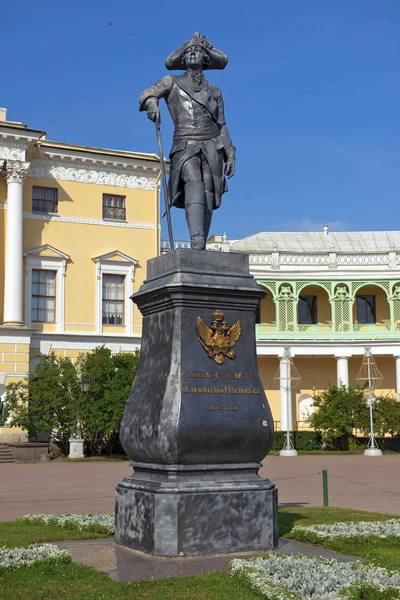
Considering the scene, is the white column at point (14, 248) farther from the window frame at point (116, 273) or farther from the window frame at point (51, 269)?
the window frame at point (116, 273)

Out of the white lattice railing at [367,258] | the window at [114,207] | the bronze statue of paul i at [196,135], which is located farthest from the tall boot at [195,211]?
the white lattice railing at [367,258]

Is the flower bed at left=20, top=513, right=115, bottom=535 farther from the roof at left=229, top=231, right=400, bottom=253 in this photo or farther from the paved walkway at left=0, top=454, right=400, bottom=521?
the roof at left=229, top=231, right=400, bottom=253

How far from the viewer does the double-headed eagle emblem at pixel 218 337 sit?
29.3 ft

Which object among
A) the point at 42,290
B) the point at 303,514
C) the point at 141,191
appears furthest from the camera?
the point at 141,191

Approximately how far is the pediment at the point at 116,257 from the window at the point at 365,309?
762 inches

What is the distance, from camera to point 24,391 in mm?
35375

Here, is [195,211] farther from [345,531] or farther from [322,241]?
[322,241]

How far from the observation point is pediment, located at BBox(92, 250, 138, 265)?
1570 inches

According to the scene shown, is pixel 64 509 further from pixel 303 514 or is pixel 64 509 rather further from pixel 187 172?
pixel 187 172

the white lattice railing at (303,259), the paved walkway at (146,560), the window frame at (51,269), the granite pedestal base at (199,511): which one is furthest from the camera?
the white lattice railing at (303,259)

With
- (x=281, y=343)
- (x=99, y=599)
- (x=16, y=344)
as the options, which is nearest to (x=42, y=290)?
(x=16, y=344)

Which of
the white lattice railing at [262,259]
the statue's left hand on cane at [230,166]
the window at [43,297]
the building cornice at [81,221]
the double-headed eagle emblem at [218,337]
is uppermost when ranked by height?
the white lattice railing at [262,259]

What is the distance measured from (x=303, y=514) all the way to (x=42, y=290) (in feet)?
90.9

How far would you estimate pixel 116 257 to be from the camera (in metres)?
40.2
